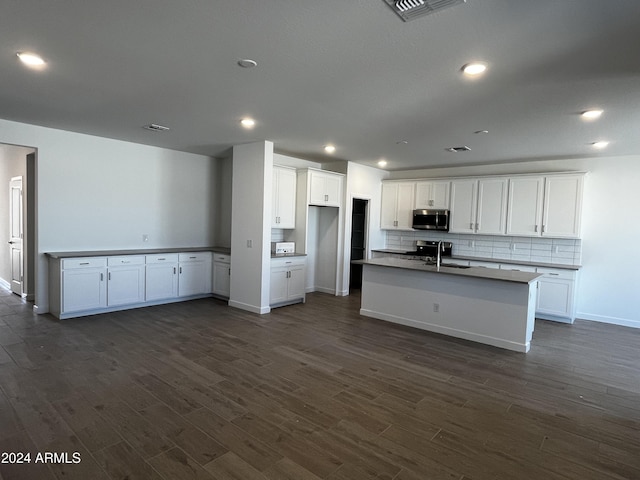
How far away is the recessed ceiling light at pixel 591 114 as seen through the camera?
366 cm

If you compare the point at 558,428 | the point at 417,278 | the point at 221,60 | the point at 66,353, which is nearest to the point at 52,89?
the point at 221,60

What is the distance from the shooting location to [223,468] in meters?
2.18

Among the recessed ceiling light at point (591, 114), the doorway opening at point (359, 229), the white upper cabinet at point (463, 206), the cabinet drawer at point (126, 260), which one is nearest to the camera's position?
the recessed ceiling light at point (591, 114)

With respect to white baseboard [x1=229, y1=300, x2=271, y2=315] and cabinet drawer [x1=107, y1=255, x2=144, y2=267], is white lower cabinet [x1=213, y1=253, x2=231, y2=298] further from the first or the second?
cabinet drawer [x1=107, y1=255, x2=144, y2=267]

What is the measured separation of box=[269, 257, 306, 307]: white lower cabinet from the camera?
601 centimetres

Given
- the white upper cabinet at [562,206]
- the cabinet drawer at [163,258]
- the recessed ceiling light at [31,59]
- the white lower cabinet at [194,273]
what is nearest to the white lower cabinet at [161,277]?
the cabinet drawer at [163,258]

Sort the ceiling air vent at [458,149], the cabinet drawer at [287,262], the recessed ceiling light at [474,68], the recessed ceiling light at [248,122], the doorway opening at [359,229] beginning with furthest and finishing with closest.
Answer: the doorway opening at [359,229], the cabinet drawer at [287,262], the ceiling air vent at [458,149], the recessed ceiling light at [248,122], the recessed ceiling light at [474,68]

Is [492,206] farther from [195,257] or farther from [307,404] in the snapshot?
[195,257]

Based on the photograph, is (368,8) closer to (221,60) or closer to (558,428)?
(221,60)

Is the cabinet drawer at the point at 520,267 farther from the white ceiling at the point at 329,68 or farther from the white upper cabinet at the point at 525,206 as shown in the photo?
the white ceiling at the point at 329,68

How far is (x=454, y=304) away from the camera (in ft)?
16.0

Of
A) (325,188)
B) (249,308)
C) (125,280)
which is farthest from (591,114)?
(125,280)

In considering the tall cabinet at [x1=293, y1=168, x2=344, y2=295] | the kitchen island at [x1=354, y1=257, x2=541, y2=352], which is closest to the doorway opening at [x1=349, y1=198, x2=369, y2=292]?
the tall cabinet at [x1=293, y1=168, x2=344, y2=295]

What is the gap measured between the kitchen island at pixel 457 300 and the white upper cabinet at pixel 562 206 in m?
1.76
